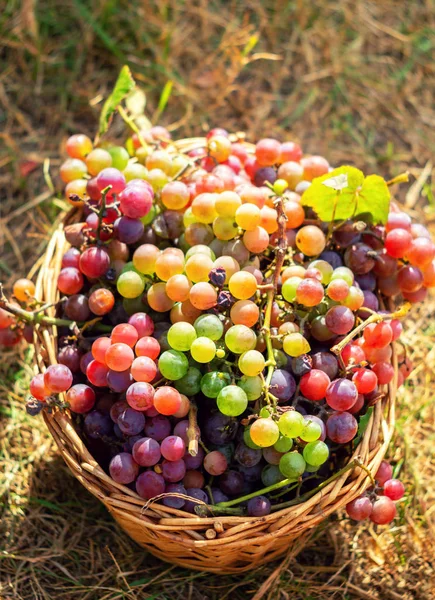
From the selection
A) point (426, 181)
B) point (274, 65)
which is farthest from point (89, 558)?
point (274, 65)

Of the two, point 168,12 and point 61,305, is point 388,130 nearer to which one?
point 168,12

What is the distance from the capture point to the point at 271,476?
1355mm

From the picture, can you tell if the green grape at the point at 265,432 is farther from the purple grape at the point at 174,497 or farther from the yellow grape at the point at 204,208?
the yellow grape at the point at 204,208

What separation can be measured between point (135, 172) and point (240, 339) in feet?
1.72

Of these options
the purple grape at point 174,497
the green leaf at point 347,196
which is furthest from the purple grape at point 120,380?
the green leaf at point 347,196

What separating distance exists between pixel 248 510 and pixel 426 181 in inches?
60.8

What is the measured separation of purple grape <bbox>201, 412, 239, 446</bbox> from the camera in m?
1.35

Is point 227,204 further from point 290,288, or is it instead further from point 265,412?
point 265,412

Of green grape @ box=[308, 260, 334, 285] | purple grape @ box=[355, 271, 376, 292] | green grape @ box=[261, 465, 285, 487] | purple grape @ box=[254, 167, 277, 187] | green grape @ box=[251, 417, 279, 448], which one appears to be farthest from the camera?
purple grape @ box=[254, 167, 277, 187]

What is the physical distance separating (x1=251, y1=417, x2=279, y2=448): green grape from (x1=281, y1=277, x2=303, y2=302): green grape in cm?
28

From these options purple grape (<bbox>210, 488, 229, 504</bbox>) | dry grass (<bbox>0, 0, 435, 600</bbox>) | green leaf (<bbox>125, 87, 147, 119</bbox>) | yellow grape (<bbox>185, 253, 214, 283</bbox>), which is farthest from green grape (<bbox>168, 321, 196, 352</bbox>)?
green leaf (<bbox>125, 87, 147, 119</bbox>)

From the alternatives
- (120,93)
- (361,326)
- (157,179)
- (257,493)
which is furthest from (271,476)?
(120,93)

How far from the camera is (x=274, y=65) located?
2570mm

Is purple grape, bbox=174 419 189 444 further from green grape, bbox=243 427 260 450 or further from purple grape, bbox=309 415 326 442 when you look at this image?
purple grape, bbox=309 415 326 442
